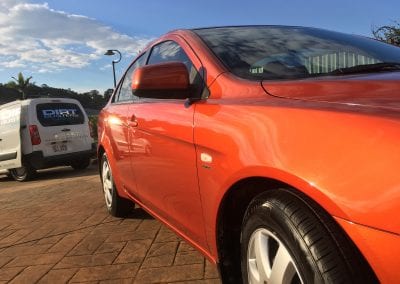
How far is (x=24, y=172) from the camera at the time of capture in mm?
11328

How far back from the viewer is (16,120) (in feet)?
36.5

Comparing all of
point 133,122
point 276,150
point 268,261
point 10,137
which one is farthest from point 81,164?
point 276,150

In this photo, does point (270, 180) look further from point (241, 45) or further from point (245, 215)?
point (241, 45)

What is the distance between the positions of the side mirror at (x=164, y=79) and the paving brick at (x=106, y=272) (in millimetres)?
1403

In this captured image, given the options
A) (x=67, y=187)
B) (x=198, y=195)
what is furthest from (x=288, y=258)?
(x=67, y=187)

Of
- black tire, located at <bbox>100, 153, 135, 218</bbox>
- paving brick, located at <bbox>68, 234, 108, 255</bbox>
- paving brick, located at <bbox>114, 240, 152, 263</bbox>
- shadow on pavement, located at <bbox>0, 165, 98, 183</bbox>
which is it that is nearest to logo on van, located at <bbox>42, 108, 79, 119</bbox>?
shadow on pavement, located at <bbox>0, 165, 98, 183</bbox>

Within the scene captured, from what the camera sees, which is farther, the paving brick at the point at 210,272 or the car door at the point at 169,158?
the paving brick at the point at 210,272

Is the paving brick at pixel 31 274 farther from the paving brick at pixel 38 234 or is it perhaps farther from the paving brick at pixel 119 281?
the paving brick at pixel 38 234

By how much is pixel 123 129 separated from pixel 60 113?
7725 mm

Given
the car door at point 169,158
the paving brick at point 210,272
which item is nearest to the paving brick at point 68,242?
the car door at point 169,158

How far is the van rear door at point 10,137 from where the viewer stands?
11.1 metres

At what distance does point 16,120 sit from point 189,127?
9.29m

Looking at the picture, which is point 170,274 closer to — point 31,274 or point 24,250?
point 31,274

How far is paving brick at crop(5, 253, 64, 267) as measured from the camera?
3982 mm
